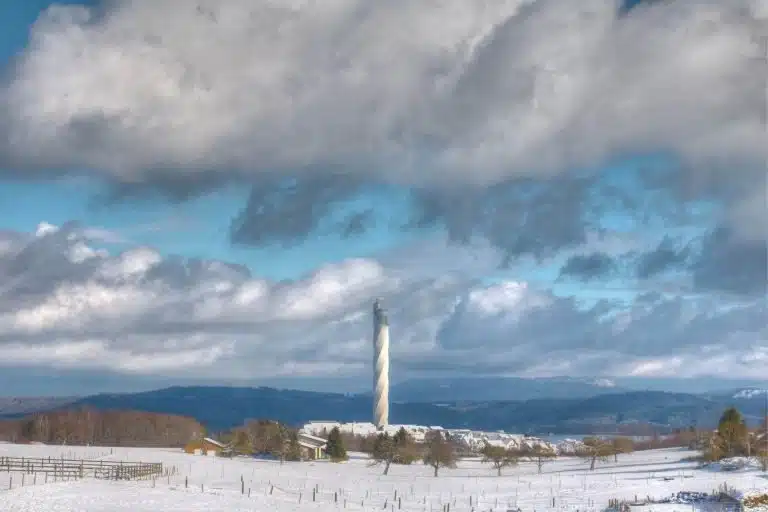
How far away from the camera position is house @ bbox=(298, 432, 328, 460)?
171 meters

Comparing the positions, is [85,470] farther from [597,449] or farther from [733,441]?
[733,441]

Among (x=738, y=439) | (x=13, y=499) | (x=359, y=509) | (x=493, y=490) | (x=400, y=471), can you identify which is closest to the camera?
(x=13, y=499)

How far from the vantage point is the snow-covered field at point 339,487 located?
81062mm

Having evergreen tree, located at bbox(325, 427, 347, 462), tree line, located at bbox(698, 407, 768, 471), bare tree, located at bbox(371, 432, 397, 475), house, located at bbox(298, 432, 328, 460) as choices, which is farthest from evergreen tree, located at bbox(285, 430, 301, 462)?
tree line, located at bbox(698, 407, 768, 471)

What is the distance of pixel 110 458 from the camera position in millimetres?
136125

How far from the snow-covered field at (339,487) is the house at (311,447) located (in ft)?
52.7

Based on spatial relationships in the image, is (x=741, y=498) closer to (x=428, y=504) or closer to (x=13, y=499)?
(x=428, y=504)

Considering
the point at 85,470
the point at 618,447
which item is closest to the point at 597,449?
the point at 618,447

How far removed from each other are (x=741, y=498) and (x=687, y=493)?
8537 mm

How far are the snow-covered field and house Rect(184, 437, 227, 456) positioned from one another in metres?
14.3

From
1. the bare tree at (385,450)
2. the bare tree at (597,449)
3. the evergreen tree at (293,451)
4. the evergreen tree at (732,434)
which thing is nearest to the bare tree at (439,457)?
the bare tree at (385,450)

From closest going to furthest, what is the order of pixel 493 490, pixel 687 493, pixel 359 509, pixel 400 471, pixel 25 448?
pixel 359 509 → pixel 687 493 → pixel 493 490 → pixel 400 471 → pixel 25 448

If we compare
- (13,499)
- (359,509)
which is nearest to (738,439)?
(359,509)

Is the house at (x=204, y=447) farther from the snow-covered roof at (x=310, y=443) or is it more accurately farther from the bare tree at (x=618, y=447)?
the bare tree at (x=618, y=447)
